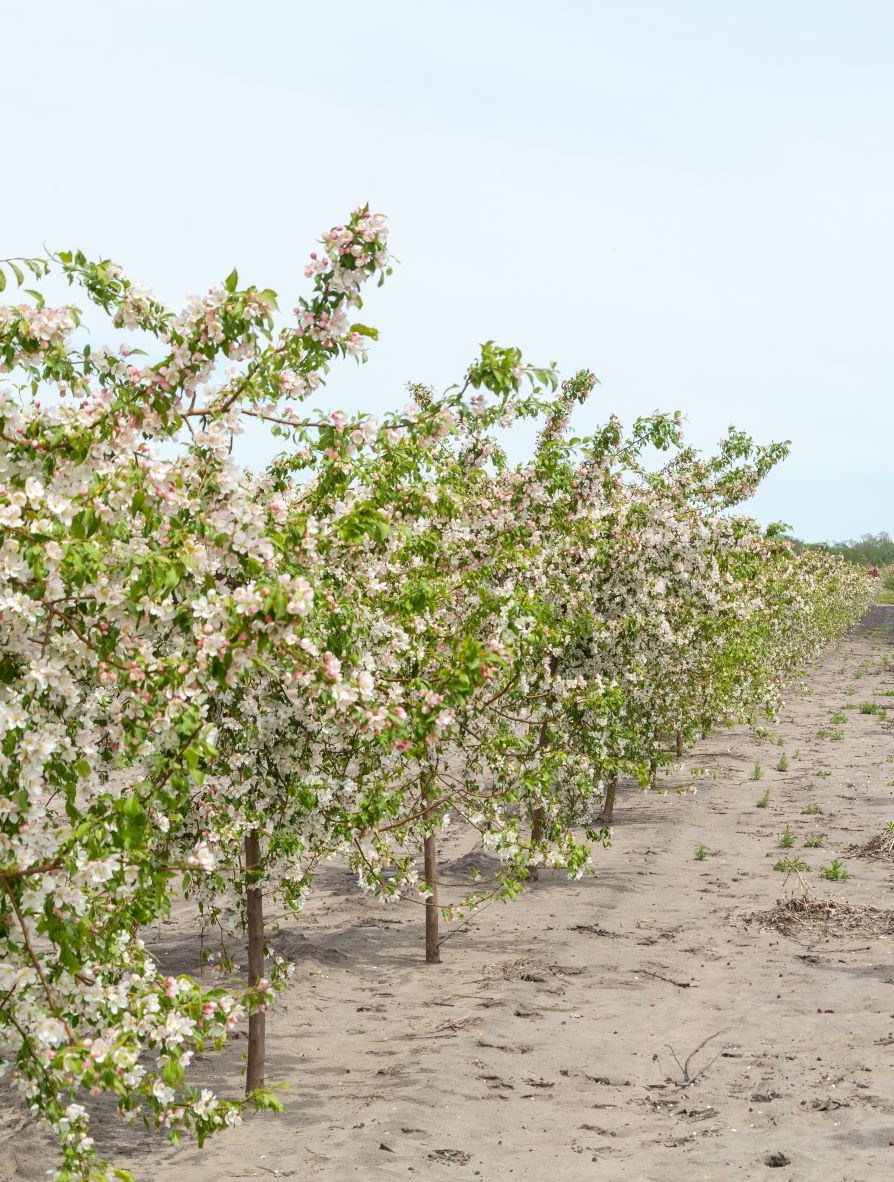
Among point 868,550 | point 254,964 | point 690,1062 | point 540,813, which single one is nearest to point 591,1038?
point 690,1062

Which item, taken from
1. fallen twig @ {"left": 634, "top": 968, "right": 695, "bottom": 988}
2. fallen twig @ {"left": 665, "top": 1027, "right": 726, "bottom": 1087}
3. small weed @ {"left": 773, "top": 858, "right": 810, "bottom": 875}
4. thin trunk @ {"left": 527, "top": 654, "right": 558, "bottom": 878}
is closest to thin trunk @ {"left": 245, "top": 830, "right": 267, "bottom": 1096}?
fallen twig @ {"left": 665, "top": 1027, "right": 726, "bottom": 1087}

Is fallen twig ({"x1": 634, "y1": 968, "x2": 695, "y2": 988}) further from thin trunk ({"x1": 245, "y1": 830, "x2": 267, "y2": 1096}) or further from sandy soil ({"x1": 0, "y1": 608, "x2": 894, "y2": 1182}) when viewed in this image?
thin trunk ({"x1": 245, "y1": 830, "x2": 267, "y2": 1096})

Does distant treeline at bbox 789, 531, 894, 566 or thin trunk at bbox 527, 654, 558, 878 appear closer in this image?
thin trunk at bbox 527, 654, 558, 878

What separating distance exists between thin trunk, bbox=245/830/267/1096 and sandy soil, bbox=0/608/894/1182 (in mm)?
239

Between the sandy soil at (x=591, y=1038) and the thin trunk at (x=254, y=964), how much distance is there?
239 mm

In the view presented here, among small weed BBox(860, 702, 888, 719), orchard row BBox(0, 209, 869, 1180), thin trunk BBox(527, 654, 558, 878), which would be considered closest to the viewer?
orchard row BBox(0, 209, 869, 1180)

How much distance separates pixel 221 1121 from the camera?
5.00 metres

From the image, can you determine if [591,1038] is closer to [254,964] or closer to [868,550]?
[254,964]

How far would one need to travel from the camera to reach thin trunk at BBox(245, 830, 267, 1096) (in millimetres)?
7707

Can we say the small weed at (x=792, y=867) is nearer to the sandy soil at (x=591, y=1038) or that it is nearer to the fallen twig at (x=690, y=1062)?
the sandy soil at (x=591, y=1038)

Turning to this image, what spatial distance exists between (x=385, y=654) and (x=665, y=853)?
345 inches

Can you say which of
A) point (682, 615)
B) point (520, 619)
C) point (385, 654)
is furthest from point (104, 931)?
point (682, 615)

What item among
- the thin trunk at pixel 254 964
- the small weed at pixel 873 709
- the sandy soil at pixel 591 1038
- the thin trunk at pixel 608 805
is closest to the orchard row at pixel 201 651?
the thin trunk at pixel 254 964

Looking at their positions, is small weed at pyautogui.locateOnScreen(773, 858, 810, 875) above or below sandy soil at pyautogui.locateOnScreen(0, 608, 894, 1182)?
above
